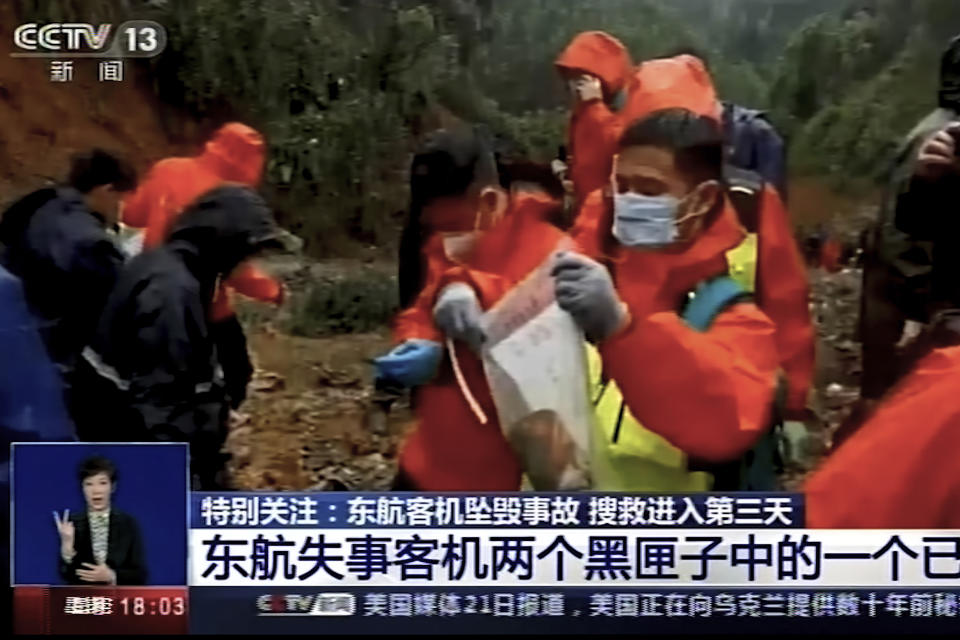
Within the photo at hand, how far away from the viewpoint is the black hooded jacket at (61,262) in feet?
9.95

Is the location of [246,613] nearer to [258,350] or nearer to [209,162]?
[258,350]

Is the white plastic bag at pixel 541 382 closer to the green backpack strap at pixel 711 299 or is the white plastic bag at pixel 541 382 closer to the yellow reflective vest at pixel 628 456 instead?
the yellow reflective vest at pixel 628 456

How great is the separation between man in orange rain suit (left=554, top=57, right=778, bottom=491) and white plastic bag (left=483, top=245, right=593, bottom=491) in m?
0.05

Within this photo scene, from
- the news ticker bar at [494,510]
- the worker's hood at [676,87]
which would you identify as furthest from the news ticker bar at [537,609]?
the worker's hood at [676,87]

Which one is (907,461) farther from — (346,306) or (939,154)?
(346,306)

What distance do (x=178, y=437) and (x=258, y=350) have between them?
0.89 ft

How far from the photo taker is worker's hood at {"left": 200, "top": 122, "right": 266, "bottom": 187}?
3.03m

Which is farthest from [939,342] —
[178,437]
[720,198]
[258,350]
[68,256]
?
[68,256]

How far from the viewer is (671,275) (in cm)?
300

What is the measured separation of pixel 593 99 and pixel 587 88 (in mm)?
29

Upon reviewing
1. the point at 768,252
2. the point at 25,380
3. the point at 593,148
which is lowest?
the point at 25,380

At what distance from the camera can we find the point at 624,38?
2.98m

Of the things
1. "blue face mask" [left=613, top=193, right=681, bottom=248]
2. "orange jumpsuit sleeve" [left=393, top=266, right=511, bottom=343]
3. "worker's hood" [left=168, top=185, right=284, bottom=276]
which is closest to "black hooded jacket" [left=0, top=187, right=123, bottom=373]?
"worker's hood" [left=168, top=185, right=284, bottom=276]

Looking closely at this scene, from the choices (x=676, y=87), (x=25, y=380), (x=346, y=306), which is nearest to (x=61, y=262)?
(x=25, y=380)
